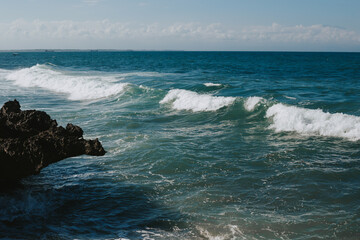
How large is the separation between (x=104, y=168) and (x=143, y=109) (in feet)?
32.6

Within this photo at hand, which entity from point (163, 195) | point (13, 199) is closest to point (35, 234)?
point (13, 199)

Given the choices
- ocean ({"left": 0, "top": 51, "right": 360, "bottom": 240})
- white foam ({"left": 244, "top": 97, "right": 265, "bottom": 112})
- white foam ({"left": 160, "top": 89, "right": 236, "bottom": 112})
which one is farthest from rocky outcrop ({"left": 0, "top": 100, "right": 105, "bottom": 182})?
white foam ({"left": 160, "top": 89, "right": 236, "bottom": 112})

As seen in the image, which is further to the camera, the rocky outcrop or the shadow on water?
the rocky outcrop

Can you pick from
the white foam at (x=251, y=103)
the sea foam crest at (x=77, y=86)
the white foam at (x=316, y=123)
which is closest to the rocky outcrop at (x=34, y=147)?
the white foam at (x=316, y=123)

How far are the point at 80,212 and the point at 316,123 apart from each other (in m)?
10.6

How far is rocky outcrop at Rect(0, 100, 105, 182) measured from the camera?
23.4 feet

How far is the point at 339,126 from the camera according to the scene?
13945 millimetres

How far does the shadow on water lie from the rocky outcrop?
0.70 m

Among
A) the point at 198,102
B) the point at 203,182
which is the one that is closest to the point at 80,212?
the point at 203,182

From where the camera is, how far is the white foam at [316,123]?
44.8 ft

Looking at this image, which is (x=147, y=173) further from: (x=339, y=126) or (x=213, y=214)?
(x=339, y=126)

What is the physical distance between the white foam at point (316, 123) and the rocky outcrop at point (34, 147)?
9.38 metres

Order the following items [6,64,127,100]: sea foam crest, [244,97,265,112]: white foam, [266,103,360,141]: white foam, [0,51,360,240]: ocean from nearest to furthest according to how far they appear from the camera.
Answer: [0,51,360,240]: ocean
[266,103,360,141]: white foam
[244,97,265,112]: white foam
[6,64,127,100]: sea foam crest

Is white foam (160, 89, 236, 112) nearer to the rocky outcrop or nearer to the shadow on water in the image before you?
the shadow on water
